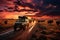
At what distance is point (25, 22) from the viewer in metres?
21.2

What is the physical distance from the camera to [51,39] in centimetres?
1511

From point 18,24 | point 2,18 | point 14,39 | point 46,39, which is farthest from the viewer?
point 2,18

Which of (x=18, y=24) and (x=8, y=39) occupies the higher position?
(x=18, y=24)

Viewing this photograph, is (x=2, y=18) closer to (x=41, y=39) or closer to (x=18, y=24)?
(x=18, y=24)

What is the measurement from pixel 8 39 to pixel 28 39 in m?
2.36

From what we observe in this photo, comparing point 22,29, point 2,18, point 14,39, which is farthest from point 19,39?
point 2,18

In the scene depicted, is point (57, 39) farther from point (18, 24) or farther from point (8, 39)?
point (18, 24)

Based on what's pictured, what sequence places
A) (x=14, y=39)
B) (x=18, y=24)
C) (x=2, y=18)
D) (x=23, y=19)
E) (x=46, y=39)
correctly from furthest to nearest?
(x=2, y=18)
(x=23, y=19)
(x=18, y=24)
(x=46, y=39)
(x=14, y=39)

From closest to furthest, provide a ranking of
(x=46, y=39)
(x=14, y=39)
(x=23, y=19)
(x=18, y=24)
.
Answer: (x=14, y=39)
(x=46, y=39)
(x=18, y=24)
(x=23, y=19)

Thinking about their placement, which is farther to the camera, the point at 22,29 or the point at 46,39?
the point at 22,29

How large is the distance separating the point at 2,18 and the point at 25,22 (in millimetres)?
23565

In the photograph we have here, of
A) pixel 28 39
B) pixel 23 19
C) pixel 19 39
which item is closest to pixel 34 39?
pixel 28 39

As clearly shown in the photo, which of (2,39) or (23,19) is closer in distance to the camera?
(2,39)

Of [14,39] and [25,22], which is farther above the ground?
[25,22]
